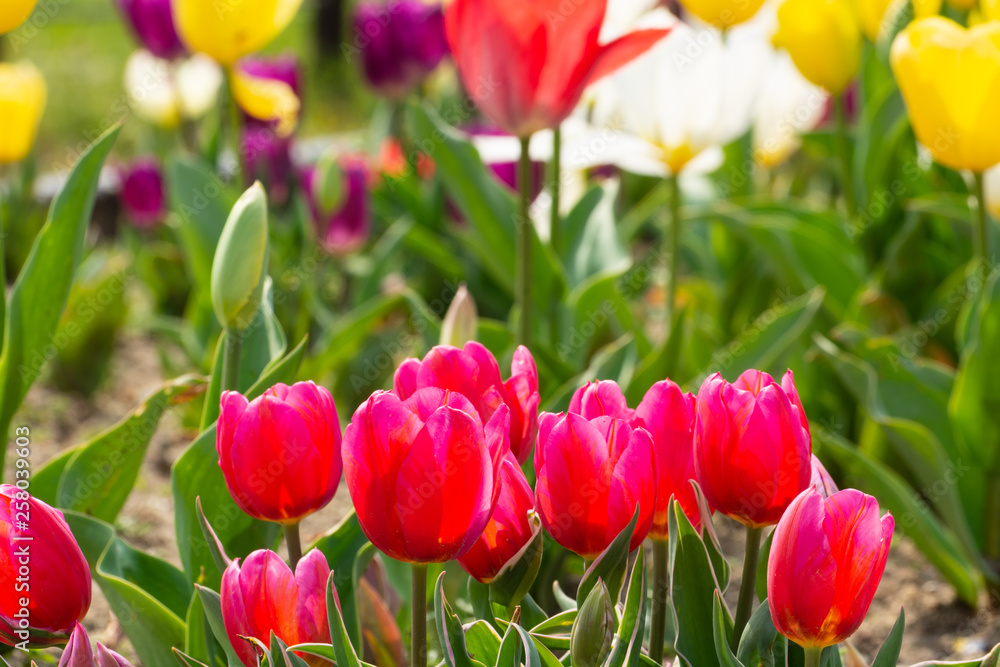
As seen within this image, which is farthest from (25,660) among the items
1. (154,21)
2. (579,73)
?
(154,21)

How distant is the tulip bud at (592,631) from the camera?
624 millimetres

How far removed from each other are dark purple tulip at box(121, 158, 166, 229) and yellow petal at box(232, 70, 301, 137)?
0.36 metres

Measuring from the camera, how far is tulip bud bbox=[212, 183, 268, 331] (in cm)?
83

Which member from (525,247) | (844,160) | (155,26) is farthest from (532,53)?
(155,26)

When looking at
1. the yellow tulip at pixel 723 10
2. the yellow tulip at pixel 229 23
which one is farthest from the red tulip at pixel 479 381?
the yellow tulip at pixel 229 23

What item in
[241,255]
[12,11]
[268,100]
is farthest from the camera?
[268,100]

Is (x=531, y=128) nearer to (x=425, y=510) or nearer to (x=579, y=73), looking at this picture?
(x=579, y=73)

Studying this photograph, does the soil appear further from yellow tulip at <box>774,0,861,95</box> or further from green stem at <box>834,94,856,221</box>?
yellow tulip at <box>774,0,861,95</box>

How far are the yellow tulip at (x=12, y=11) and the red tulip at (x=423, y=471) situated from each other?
24.4 inches

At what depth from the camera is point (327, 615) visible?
65 centimetres

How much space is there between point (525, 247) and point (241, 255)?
1.56 feet

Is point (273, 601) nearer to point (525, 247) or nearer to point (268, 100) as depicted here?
point (525, 247)

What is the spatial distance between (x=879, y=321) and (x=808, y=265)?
0.15 meters

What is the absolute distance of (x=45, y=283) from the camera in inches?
42.4
